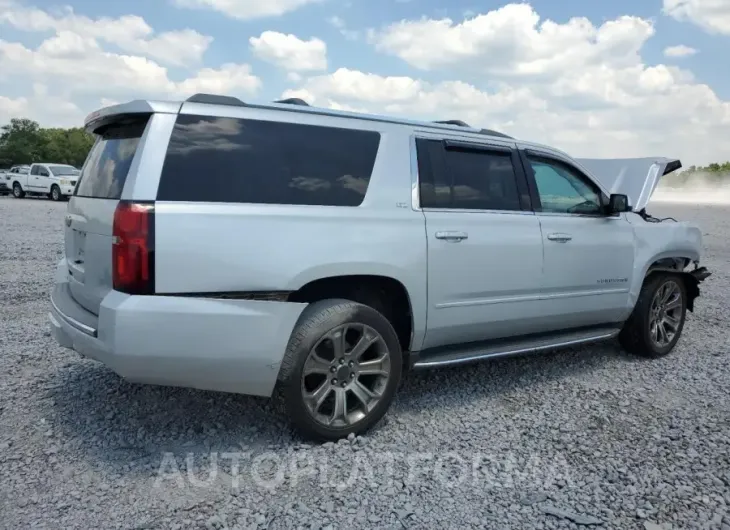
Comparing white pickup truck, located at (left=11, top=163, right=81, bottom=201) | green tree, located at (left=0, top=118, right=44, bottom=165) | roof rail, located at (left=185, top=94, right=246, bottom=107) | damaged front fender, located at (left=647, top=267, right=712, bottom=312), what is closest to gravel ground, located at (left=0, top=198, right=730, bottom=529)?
damaged front fender, located at (left=647, top=267, right=712, bottom=312)

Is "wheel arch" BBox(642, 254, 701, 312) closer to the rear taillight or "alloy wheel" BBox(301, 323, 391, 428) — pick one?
"alloy wheel" BBox(301, 323, 391, 428)

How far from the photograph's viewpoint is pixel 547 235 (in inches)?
175

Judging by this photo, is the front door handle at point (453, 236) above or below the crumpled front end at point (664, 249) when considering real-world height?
above

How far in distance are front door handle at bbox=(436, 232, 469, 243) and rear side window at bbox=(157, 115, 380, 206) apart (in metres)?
0.58

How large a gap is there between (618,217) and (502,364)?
1568 mm

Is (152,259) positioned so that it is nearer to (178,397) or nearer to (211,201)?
(211,201)

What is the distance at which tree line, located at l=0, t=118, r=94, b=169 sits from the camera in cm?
7250

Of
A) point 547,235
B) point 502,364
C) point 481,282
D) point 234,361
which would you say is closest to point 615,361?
point 502,364

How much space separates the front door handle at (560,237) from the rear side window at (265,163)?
61.6 inches

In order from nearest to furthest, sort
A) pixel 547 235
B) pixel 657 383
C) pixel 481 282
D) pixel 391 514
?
pixel 391 514 < pixel 481 282 < pixel 547 235 < pixel 657 383

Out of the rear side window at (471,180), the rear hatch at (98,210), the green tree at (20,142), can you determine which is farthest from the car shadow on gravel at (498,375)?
the green tree at (20,142)

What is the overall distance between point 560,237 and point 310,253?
214cm

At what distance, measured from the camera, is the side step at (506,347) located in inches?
155
